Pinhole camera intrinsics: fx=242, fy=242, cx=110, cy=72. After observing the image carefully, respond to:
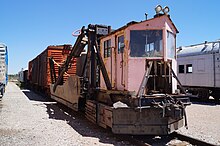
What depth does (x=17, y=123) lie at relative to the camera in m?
8.21

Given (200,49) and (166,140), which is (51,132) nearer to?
(166,140)

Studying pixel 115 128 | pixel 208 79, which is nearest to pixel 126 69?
pixel 115 128

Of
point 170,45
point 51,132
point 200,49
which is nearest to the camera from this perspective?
point 170,45

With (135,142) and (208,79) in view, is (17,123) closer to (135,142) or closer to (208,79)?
(135,142)

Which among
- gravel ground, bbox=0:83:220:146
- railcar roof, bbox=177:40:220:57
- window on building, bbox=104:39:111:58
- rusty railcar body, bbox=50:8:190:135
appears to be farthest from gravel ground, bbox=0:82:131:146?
railcar roof, bbox=177:40:220:57

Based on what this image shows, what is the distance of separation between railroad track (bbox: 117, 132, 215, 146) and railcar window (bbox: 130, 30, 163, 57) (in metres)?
2.19

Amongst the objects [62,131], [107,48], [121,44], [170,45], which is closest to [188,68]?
[107,48]

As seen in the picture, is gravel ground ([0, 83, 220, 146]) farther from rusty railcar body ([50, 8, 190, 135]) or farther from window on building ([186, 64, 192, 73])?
window on building ([186, 64, 192, 73])

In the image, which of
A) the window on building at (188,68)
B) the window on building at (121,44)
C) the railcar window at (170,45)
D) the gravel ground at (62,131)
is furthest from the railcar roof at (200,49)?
the window on building at (121,44)

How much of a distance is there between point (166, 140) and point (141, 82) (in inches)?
65.2

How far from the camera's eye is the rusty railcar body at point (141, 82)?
233 inches

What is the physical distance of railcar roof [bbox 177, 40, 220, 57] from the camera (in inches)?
616

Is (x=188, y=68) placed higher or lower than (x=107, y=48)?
lower

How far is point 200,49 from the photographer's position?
16.7m
